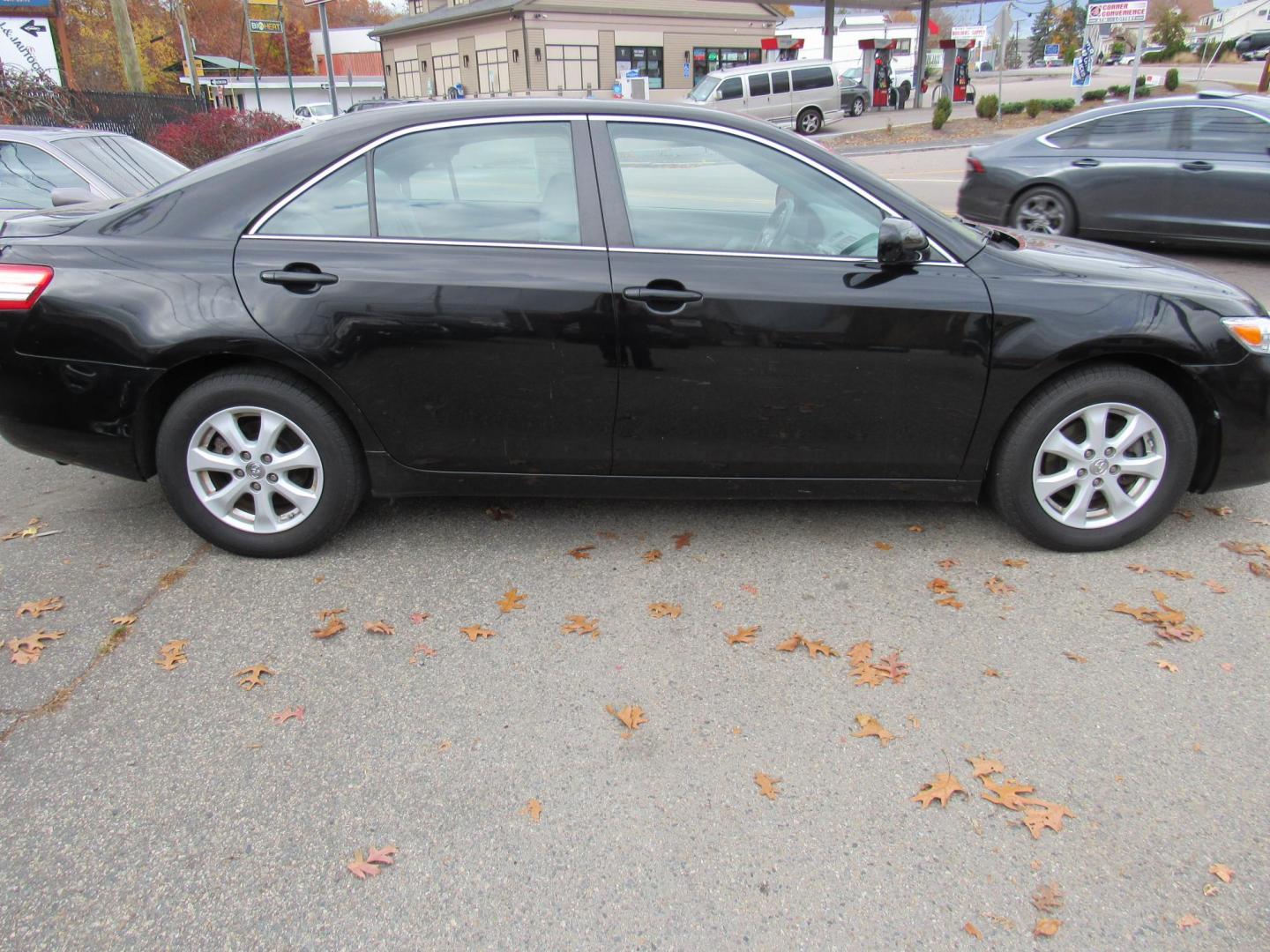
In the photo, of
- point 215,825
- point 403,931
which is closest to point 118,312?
point 215,825

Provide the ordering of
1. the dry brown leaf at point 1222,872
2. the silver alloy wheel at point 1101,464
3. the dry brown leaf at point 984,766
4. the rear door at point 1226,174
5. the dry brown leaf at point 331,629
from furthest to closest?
the rear door at point 1226,174 → the silver alloy wheel at point 1101,464 → the dry brown leaf at point 331,629 → the dry brown leaf at point 984,766 → the dry brown leaf at point 1222,872

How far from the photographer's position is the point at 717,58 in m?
58.1

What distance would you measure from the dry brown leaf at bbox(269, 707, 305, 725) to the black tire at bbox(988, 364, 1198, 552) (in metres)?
2.72

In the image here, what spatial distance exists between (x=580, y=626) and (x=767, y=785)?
102 centimetres

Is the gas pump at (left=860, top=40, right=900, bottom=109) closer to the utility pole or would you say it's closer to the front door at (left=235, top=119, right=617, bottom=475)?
the utility pole

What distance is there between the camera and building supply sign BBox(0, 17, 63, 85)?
16922mm

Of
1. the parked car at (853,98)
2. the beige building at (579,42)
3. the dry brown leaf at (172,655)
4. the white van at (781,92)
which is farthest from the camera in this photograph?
the beige building at (579,42)

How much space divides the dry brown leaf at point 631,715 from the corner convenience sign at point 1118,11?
103 feet

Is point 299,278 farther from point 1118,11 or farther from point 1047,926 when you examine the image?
point 1118,11

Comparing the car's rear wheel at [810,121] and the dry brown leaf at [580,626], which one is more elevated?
the car's rear wheel at [810,121]

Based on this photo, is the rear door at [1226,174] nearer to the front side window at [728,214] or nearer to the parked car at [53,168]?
the front side window at [728,214]

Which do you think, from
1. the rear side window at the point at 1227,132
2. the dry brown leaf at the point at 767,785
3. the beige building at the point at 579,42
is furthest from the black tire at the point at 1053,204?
the beige building at the point at 579,42

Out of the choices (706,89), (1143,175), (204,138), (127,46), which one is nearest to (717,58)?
(706,89)

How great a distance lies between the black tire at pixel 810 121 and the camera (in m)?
33.2
